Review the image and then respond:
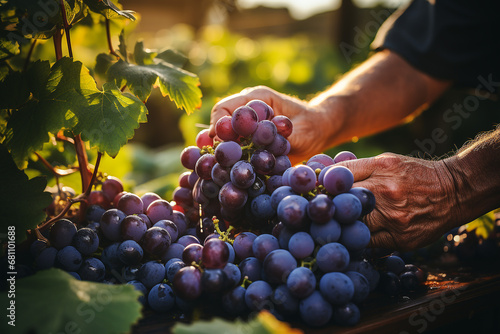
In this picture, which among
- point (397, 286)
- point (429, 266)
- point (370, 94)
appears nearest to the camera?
point (397, 286)

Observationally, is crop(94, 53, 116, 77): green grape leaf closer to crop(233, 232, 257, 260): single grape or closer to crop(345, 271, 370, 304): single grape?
crop(233, 232, 257, 260): single grape

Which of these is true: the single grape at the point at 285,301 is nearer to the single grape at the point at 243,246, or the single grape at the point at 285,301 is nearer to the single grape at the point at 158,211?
the single grape at the point at 243,246

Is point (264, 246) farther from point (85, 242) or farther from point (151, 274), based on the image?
point (85, 242)

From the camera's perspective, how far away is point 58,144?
4.02 ft

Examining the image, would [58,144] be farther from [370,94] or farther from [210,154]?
[370,94]

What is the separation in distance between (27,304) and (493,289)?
43.4 inches

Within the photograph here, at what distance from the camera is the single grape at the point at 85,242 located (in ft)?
2.77

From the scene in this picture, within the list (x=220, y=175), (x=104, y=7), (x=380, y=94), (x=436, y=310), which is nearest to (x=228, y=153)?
(x=220, y=175)

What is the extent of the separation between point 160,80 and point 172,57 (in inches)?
9.8

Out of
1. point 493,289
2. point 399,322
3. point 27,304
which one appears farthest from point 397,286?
point 27,304

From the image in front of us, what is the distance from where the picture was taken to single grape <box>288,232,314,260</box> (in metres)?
0.75

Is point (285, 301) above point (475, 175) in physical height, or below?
below

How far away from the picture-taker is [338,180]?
0.77 m

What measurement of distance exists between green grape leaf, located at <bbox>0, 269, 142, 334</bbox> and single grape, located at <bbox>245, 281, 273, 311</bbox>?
0.22m
